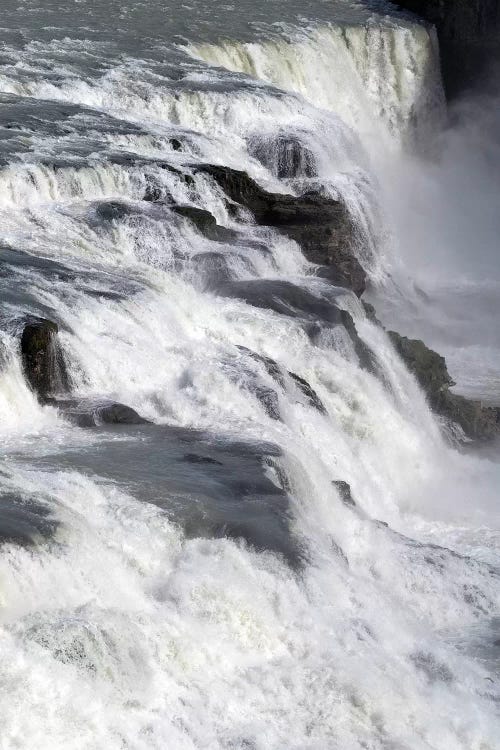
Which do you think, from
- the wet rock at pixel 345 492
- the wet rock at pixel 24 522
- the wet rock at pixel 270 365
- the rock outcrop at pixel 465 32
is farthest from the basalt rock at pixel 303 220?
the rock outcrop at pixel 465 32

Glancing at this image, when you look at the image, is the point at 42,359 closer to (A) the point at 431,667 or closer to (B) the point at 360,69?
(A) the point at 431,667

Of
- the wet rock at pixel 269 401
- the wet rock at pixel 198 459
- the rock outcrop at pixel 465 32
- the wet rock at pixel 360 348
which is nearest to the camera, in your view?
the wet rock at pixel 198 459

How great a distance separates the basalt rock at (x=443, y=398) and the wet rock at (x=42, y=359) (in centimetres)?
728

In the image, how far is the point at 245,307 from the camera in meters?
18.4

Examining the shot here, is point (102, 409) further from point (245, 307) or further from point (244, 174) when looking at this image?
point (244, 174)

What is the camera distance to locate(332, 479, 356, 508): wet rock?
14787 mm

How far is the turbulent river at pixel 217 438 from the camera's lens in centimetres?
1020

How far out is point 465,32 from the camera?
128 ft

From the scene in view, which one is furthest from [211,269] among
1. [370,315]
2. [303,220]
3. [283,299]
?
[303,220]

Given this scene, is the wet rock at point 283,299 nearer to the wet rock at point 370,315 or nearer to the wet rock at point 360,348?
the wet rock at point 360,348

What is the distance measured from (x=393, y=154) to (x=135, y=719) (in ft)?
94.2

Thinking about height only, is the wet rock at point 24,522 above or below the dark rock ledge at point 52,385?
above

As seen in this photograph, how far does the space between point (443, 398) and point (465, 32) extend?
71.9 ft

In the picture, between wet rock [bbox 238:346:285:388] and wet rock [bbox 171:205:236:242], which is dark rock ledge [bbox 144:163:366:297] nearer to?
wet rock [bbox 171:205:236:242]
